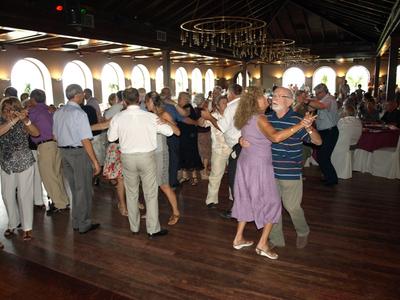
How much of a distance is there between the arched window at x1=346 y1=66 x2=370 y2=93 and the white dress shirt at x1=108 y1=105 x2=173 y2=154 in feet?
66.0

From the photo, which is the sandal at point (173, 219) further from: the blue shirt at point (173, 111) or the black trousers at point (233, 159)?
the blue shirt at point (173, 111)

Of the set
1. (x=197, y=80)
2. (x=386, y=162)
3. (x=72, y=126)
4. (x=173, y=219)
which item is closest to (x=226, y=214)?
(x=173, y=219)

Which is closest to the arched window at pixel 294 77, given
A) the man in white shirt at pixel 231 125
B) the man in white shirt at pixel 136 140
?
the man in white shirt at pixel 231 125

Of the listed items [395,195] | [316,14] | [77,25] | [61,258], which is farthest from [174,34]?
[61,258]

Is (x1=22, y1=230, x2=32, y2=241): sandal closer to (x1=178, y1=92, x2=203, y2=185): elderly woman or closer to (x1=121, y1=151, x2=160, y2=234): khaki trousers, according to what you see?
(x1=121, y1=151, x2=160, y2=234): khaki trousers

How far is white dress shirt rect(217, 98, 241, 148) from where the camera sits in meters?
3.59

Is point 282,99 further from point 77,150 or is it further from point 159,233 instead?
point 77,150

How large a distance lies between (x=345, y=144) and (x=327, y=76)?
17.1 meters

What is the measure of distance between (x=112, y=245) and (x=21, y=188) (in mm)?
1085

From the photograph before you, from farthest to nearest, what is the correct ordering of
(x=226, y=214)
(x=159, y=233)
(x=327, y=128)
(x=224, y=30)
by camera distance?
(x=224, y=30)
(x=327, y=128)
(x=226, y=214)
(x=159, y=233)

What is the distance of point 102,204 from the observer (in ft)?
15.2

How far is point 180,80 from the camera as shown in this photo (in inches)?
840

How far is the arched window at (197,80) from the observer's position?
889 inches

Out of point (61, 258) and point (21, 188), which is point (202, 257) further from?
point (21, 188)
